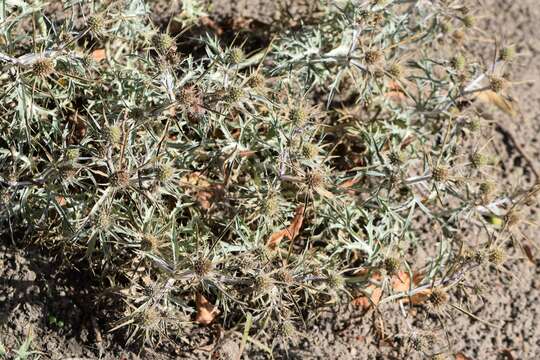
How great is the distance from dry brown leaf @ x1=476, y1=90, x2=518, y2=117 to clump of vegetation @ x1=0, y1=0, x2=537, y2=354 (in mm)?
427

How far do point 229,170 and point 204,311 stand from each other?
612 mm

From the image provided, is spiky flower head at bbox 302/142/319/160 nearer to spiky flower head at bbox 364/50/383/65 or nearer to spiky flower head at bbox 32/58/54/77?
spiky flower head at bbox 364/50/383/65

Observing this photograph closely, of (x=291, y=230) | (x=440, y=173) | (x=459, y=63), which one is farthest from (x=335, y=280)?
(x=459, y=63)

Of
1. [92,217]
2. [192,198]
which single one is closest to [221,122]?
[192,198]

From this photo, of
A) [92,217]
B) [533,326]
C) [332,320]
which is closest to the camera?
[92,217]

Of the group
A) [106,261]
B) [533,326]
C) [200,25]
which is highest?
[200,25]

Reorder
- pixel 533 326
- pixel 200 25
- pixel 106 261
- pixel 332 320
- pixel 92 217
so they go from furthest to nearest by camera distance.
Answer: pixel 200 25 → pixel 533 326 → pixel 332 320 → pixel 106 261 → pixel 92 217

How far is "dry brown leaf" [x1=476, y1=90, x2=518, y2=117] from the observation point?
12.4ft

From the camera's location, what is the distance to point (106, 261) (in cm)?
274

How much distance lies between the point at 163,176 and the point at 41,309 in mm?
810

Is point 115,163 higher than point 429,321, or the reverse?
point 115,163

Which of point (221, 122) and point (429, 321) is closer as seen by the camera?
point (221, 122)

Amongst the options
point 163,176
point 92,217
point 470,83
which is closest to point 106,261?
point 92,217

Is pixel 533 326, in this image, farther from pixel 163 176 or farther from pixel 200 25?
pixel 200 25
